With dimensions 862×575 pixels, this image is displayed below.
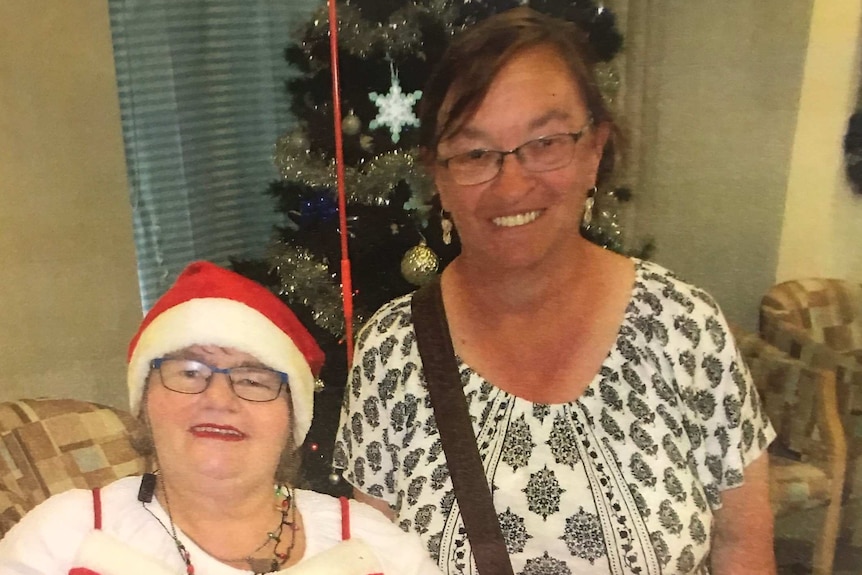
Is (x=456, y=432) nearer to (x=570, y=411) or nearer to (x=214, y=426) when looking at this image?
(x=570, y=411)

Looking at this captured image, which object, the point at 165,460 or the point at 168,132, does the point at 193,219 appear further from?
the point at 165,460

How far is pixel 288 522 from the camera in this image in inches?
28.0

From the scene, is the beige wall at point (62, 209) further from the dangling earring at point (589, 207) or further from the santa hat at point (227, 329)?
the dangling earring at point (589, 207)

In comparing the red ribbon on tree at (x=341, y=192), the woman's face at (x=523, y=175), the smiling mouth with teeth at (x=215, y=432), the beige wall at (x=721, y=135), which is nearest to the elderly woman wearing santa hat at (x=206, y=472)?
the smiling mouth with teeth at (x=215, y=432)

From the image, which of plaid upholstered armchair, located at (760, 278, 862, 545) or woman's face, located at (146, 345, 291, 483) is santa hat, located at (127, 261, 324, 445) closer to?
woman's face, located at (146, 345, 291, 483)

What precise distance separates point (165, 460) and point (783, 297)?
645 millimetres

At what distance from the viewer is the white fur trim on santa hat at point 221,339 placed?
26.3 inches

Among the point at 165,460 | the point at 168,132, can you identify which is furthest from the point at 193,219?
the point at 165,460

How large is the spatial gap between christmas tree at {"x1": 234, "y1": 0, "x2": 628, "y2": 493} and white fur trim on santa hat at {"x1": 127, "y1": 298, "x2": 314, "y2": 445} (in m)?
0.07

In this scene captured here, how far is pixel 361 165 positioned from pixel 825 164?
0.48 meters

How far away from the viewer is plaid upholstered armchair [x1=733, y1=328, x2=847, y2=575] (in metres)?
0.80

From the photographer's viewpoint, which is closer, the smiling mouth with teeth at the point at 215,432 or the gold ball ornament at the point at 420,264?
the smiling mouth with teeth at the point at 215,432

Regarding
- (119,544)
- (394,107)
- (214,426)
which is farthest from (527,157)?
(119,544)

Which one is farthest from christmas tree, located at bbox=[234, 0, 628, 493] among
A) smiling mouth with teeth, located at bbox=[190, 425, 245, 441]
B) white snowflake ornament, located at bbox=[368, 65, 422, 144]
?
smiling mouth with teeth, located at bbox=[190, 425, 245, 441]
